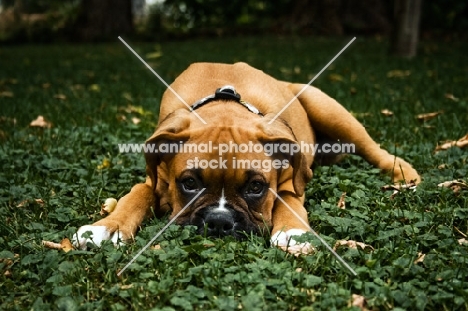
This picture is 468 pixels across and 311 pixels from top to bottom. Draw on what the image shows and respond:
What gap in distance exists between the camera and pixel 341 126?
17.4 feet

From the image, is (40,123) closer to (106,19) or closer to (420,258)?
(420,258)

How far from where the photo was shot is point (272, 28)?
21.3 metres

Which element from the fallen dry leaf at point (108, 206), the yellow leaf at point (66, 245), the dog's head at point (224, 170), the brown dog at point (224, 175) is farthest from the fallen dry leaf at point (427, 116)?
the yellow leaf at point (66, 245)

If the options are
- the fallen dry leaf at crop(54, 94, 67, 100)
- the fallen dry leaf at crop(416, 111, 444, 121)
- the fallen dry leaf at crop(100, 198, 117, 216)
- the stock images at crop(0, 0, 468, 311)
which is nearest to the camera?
the stock images at crop(0, 0, 468, 311)

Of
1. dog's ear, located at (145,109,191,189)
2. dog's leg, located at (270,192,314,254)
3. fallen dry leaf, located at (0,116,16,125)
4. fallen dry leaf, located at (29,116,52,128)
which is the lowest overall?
fallen dry leaf, located at (0,116,16,125)

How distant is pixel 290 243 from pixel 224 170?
2.01ft

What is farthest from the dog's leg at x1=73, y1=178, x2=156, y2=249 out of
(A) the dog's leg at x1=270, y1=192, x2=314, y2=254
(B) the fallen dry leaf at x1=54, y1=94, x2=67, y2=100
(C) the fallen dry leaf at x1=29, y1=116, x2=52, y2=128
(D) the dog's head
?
(B) the fallen dry leaf at x1=54, y1=94, x2=67, y2=100

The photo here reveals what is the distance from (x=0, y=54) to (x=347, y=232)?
15265 millimetres

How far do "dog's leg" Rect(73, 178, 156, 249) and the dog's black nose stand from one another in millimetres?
500

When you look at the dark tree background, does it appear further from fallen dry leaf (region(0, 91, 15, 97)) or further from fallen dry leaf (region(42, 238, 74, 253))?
fallen dry leaf (region(42, 238, 74, 253))

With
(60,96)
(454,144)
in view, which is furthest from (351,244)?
(60,96)

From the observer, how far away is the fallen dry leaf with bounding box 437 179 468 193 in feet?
13.9

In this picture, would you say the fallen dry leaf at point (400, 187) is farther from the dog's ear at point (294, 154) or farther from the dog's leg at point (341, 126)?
the dog's ear at point (294, 154)

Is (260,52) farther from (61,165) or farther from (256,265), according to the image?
(256,265)
